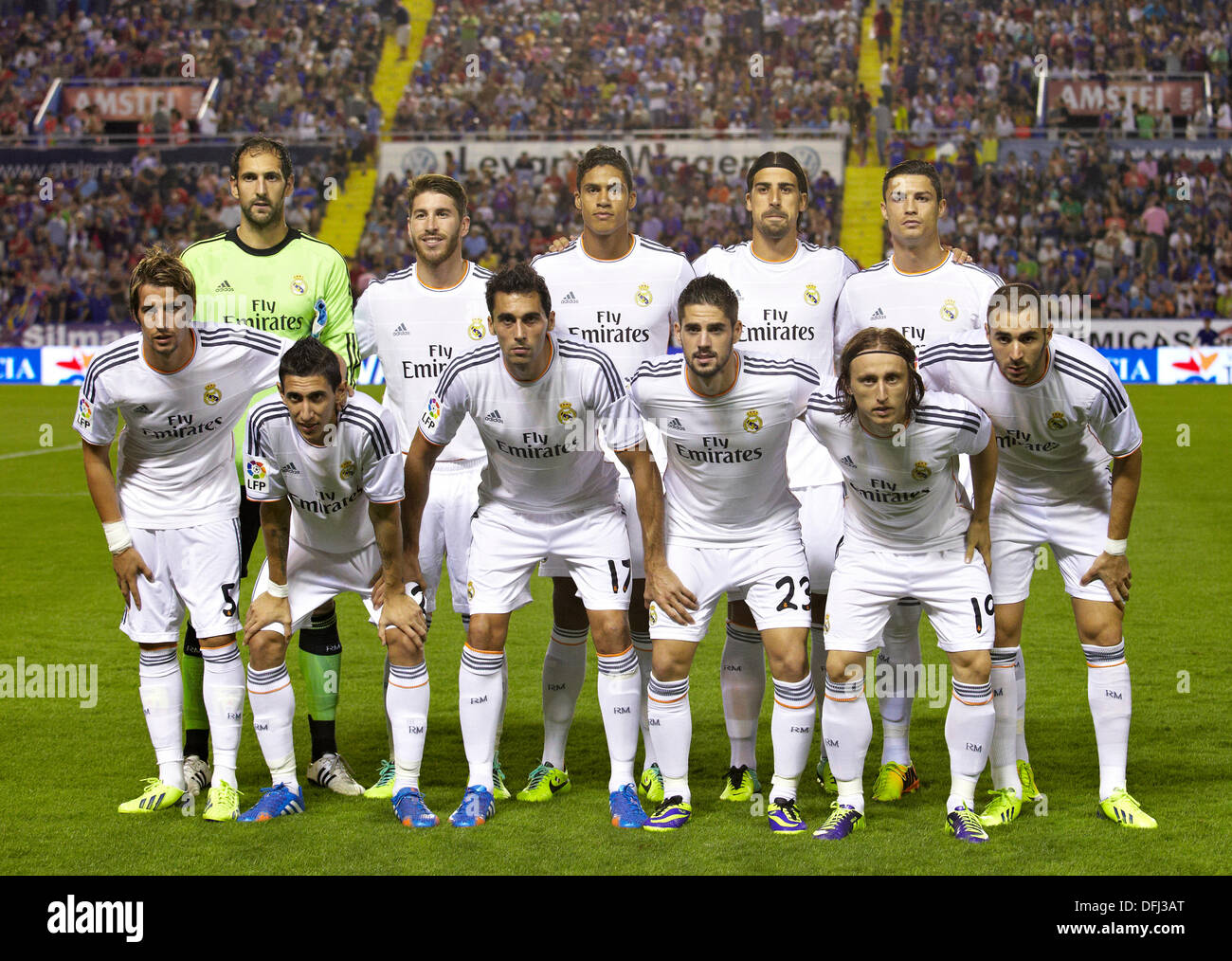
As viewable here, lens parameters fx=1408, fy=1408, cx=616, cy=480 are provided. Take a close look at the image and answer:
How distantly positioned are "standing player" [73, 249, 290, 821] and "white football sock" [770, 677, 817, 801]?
2074 millimetres

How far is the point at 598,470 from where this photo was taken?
18.3 feet

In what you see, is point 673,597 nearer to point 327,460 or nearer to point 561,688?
point 561,688

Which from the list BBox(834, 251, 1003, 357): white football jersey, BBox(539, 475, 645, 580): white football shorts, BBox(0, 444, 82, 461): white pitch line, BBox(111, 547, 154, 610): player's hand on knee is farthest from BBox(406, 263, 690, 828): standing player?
BBox(0, 444, 82, 461): white pitch line

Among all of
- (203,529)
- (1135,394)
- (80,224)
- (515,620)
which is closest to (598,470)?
(203,529)

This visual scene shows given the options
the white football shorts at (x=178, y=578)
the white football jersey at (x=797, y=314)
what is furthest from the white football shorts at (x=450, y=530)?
the white football jersey at (x=797, y=314)

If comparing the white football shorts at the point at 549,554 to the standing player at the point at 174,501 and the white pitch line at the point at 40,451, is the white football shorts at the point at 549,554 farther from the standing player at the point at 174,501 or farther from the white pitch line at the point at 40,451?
the white pitch line at the point at 40,451

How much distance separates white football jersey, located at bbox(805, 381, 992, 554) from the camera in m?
5.00

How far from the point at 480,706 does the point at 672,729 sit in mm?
740

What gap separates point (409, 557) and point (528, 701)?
210 cm

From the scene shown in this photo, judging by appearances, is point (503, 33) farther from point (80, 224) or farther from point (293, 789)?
point (293, 789)

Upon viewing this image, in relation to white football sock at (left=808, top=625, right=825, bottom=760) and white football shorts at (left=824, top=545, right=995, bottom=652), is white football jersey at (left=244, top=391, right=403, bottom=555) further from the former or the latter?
white football sock at (left=808, top=625, right=825, bottom=760)

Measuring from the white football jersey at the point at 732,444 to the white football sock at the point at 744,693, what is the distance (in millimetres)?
560

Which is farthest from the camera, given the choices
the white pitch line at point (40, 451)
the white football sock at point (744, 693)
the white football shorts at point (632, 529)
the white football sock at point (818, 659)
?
the white pitch line at point (40, 451)

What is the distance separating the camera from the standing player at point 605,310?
230 inches
